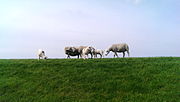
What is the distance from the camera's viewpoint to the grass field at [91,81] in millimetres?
15086

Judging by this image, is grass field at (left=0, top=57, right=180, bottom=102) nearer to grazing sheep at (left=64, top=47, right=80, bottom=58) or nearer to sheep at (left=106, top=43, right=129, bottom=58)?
grazing sheep at (left=64, top=47, right=80, bottom=58)

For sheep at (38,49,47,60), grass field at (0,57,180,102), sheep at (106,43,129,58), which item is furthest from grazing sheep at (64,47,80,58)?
grass field at (0,57,180,102)

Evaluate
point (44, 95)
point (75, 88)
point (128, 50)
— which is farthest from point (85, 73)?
point (128, 50)

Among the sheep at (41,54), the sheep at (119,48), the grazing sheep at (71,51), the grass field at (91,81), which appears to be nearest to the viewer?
the grass field at (91,81)

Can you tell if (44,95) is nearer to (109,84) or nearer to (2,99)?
(2,99)

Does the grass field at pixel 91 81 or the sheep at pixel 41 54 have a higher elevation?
the sheep at pixel 41 54

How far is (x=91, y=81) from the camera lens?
1717cm

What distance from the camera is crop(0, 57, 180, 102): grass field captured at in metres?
15.1

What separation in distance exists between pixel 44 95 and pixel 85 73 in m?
3.93

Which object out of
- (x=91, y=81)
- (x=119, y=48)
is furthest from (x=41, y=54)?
(x=91, y=81)

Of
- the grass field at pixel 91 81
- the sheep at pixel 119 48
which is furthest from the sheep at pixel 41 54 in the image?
the sheep at pixel 119 48

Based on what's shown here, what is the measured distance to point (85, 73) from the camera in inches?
726

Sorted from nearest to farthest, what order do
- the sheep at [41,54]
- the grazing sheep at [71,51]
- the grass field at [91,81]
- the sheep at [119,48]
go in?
the grass field at [91,81] < the sheep at [41,54] < the grazing sheep at [71,51] < the sheep at [119,48]

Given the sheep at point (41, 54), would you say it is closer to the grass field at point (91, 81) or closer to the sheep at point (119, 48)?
the grass field at point (91, 81)
